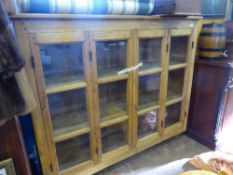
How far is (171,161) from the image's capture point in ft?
5.54

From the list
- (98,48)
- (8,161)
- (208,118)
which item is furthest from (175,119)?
(8,161)

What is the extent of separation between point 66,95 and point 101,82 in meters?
0.28

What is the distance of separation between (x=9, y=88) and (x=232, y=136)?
207 centimetres

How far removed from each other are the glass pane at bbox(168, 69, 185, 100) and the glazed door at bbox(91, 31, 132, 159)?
528 mm

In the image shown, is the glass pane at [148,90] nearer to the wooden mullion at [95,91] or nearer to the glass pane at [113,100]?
the glass pane at [113,100]

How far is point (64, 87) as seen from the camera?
112 cm

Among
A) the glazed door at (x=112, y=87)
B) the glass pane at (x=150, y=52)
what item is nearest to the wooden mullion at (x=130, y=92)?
the glazed door at (x=112, y=87)

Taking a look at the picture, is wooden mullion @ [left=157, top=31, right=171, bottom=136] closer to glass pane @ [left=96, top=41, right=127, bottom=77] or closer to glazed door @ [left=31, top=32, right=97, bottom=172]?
glass pane @ [left=96, top=41, right=127, bottom=77]

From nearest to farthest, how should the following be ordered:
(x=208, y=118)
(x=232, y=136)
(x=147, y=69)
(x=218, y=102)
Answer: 1. (x=147, y=69)
2. (x=218, y=102)
3. (x=208, y=118)
4. (x=232, y=136)

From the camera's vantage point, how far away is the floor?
1.58m

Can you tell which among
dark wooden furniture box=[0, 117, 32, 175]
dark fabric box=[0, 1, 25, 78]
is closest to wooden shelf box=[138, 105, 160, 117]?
dark wooden furniture box=[0, 117, 32, 175]

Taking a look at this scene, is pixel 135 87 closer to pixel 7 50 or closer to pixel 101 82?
pixel 101 82

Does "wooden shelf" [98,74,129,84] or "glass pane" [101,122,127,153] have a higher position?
"wooden shelf" [98,74,129,84]

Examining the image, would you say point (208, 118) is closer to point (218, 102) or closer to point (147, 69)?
point (218, 102)
